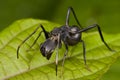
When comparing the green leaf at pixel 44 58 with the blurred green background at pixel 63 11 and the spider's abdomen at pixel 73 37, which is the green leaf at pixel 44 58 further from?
the blurred green background at pixel 63 11

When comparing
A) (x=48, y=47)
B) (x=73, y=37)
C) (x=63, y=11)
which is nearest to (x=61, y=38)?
(x=73, y=37)

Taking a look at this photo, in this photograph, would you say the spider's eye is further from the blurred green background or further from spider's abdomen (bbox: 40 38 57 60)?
the blurred green background

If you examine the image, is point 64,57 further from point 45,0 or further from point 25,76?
point 45,0

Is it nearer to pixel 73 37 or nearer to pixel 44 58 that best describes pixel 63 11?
pixel 73 37

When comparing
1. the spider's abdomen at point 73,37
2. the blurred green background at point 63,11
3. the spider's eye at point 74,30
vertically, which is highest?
the spider's eye at point 74,30

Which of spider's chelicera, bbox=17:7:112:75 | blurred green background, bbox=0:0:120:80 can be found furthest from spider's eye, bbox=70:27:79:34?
blurred green background, bbox=0:0:120:80

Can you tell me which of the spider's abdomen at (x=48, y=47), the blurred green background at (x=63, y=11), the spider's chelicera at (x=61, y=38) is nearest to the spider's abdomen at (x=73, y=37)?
the spider's chelicera at (x=61, y=38)
